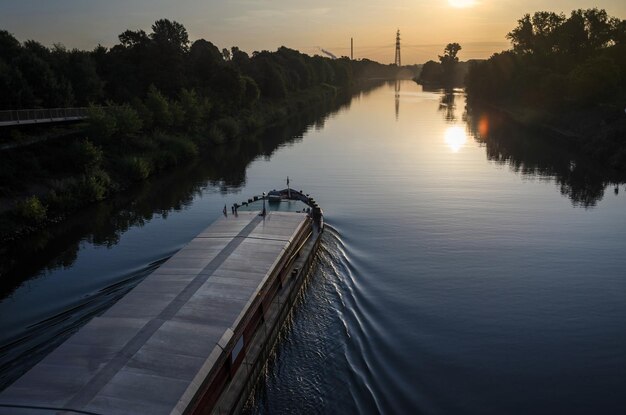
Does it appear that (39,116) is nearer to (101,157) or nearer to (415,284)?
(101,157)

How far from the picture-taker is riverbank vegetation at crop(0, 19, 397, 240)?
45.5 meters

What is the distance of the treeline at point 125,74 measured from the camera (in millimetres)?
59906

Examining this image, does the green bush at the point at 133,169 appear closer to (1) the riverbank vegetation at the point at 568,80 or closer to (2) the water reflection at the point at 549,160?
(2) the water reflection at the point at 549,160

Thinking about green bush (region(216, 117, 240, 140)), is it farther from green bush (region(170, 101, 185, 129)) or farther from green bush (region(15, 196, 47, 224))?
green bush (region(15, 196, 47, 224))

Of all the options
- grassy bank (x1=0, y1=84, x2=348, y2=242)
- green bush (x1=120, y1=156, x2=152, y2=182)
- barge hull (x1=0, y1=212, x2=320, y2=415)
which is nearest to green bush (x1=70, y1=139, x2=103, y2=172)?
grassy bank (x1=0, y1=84, x2=348, y2=242)

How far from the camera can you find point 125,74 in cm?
8594

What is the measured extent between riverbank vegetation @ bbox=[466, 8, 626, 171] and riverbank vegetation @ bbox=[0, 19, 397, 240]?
5782 centimetres

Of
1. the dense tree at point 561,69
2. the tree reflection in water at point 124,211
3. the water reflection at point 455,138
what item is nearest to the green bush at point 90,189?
the tree reflection in water at point 124,211

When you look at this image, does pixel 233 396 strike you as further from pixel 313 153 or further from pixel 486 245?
pixel 313 153

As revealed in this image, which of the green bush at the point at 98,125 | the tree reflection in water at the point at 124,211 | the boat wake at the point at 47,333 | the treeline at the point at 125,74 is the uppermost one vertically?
the treeline at the point at 125,74

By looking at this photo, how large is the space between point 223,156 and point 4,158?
109 ft

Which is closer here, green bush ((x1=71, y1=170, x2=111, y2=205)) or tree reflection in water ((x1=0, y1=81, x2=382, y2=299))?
tree reflection in water ((x1=0, y1=81, x2=382, y2=299))

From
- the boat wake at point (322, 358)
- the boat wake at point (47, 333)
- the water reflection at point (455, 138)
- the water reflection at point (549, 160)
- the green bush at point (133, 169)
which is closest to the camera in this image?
the boat wake at point (322, 358)

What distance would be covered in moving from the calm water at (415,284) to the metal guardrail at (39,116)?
13.1 metres
